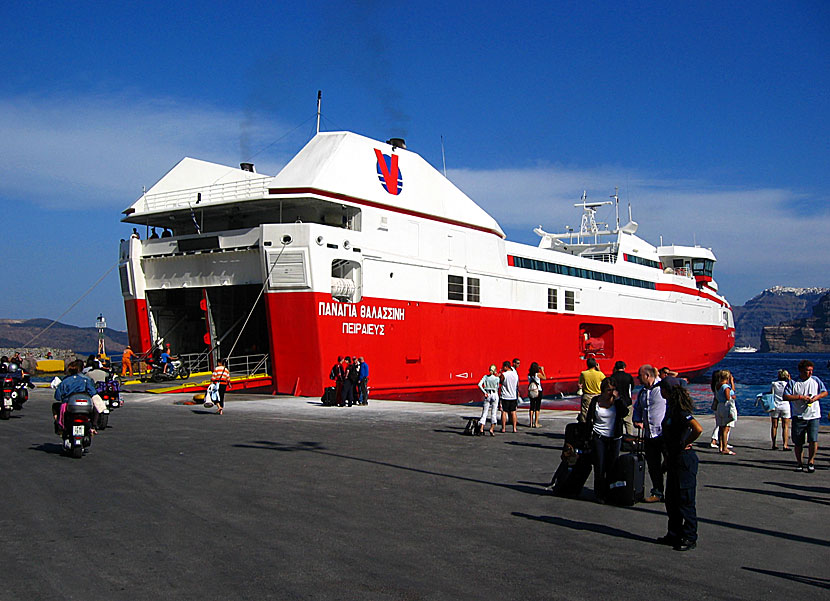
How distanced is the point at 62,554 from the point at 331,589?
246 cm

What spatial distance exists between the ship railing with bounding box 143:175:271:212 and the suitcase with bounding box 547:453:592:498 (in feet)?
65.0

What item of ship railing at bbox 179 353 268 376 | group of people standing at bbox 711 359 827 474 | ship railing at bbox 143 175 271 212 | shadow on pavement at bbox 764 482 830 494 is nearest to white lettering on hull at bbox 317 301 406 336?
ship railing at bbox 179 353 268 376

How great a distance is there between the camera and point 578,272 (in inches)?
1527

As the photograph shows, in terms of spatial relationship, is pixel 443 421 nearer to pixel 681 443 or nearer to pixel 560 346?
pixel 681 443

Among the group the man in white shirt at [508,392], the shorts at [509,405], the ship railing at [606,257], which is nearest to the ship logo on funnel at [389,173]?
the man in white shirt at [508,392]

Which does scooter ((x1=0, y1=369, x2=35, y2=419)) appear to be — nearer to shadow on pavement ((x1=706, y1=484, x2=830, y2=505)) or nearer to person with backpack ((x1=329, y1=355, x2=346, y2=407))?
person with backpack ((x1=329, y1=355, x2=346, y2=407))

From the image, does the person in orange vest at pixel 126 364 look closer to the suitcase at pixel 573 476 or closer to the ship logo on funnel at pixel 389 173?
the ship logo on funnel at pixel 389 173

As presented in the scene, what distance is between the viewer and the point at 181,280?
2722 centimetres

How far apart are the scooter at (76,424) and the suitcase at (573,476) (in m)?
7.36

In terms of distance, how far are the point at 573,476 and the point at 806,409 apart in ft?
14.6

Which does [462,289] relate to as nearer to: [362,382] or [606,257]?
[362,382]

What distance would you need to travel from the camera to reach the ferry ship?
24.1m

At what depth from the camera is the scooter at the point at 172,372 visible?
1059 inches

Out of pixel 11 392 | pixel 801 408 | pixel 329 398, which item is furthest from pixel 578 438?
pixel 11 392
